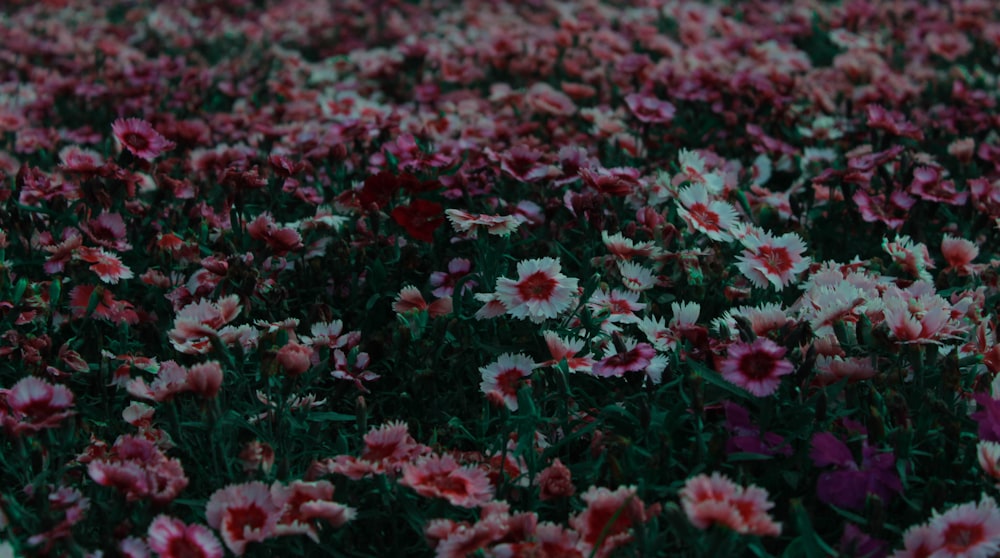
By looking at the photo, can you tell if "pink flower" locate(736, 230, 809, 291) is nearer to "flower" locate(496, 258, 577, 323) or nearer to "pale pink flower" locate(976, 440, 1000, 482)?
"flower" locate(496, 258, 577, 323)

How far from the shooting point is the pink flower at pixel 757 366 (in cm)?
197

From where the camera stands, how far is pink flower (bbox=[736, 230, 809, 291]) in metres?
2.52

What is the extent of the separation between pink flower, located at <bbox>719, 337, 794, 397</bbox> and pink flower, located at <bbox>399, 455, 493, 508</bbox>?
0.56 meters

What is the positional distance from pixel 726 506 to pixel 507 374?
2.53 feet

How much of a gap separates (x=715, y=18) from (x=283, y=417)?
15.4ft

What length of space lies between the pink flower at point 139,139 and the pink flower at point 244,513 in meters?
1.40

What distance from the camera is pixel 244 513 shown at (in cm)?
189

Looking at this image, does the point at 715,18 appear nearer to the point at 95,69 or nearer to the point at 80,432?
the point at 95,69

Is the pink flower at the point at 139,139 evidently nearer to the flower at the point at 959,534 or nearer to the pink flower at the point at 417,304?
the pink flower at the point at 417,304

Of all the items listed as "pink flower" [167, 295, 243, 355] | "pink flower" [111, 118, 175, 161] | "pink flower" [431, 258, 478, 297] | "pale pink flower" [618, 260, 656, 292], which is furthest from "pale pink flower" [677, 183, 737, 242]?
"pink flower" [111, 118, 175, 161]

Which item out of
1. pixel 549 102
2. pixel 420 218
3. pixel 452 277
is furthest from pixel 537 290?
pixel 549 102

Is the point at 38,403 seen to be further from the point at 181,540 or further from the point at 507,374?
the point at 507,374

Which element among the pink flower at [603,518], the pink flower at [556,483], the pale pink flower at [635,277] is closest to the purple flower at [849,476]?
the pink flower at [603,518]

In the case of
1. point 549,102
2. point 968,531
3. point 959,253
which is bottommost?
point 549,102
